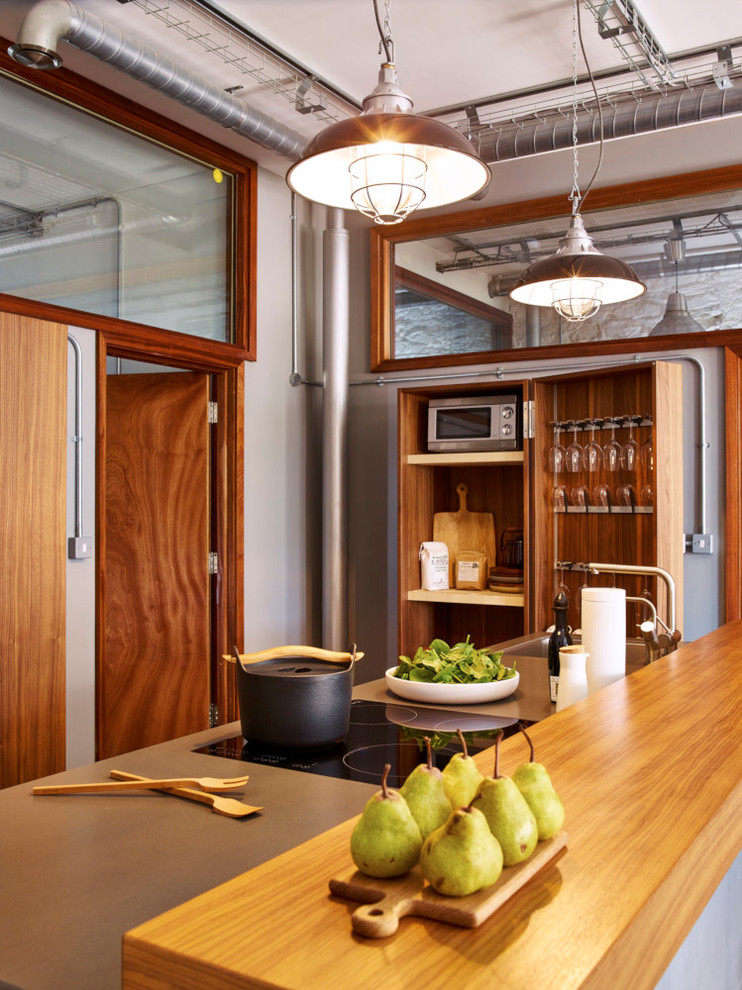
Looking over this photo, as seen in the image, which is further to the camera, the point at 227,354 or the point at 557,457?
the point at 227,354

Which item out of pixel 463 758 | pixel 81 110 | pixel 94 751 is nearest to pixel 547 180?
pixel 81 110

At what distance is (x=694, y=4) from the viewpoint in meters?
3.35

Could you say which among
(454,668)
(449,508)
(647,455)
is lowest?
(454,668)

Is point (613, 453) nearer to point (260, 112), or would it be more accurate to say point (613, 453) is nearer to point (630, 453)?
point (630, 453)

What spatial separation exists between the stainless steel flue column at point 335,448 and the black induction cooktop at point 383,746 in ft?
9.41

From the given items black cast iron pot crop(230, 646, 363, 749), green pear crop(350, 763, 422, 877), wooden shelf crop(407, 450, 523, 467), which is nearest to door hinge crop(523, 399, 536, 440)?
wooden shelf crop(407, 450, 523, 467)

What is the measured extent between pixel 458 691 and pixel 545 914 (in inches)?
52.6

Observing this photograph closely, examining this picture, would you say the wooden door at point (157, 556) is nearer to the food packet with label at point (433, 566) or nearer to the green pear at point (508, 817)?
the food packet with label at point (433, 566)

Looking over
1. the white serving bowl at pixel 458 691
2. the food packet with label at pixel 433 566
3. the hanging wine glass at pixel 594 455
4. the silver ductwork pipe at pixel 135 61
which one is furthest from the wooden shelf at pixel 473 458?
the white serving bowl at pixel 458 691

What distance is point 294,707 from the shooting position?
5.77 feet

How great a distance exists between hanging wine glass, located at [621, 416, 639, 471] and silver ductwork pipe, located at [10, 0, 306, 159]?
2.10 m

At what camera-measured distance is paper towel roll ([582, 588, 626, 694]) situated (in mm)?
2182

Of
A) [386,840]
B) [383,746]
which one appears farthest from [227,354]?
[386,840]

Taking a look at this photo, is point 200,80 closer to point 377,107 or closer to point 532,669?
point 377,107
